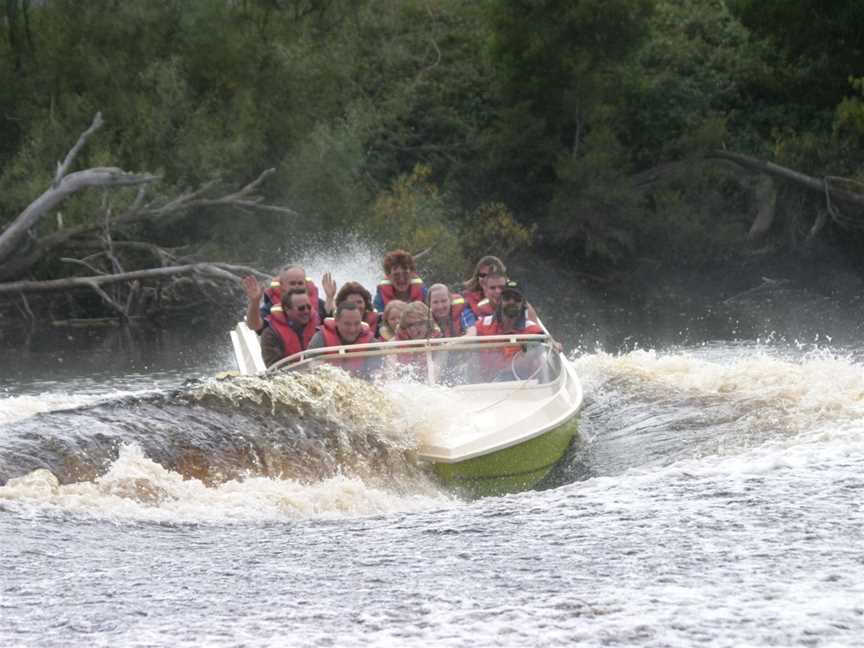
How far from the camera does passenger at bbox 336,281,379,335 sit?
→ 1016cm

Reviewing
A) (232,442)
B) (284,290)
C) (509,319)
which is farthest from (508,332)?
(232,442)

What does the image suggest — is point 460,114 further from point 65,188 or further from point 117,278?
point 65,188

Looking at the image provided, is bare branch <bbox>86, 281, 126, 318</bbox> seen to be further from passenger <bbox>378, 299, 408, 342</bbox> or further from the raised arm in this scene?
passenger <bbox>378, 299, 408, 342</bbox>

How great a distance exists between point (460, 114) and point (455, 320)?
58.3 ft

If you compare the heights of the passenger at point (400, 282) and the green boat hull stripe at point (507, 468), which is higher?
the passenger at point (400, 282)

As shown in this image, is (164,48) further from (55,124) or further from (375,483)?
(375,483)

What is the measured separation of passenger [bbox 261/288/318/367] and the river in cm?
128

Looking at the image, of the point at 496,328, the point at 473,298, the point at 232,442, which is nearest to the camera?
the point at 232,442

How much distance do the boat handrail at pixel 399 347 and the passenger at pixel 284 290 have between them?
3.64 feet

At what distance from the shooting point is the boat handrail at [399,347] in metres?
9.02

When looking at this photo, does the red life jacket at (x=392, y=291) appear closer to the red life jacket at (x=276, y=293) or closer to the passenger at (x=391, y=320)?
the red life jacket at (x=276, y=293)

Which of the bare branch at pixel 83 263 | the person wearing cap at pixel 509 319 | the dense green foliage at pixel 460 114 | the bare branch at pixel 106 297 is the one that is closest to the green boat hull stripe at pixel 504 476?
the person wearing cap at pixel 509 319

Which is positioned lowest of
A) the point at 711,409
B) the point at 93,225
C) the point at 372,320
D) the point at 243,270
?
the point at 711,409

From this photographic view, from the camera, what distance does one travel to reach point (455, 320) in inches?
433
